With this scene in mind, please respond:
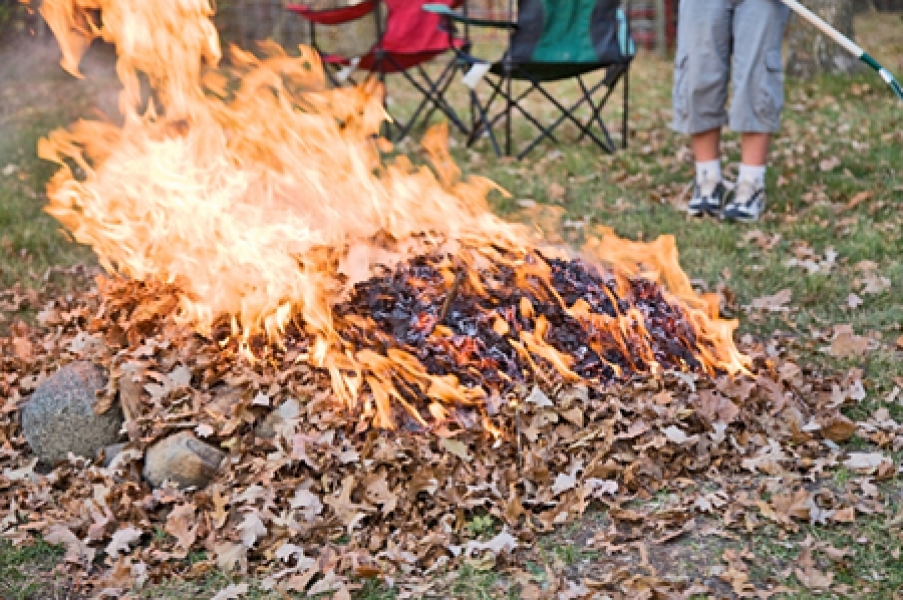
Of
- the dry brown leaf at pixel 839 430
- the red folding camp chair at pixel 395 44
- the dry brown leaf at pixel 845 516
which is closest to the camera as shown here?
the dry brown leaf at pixel 845 516

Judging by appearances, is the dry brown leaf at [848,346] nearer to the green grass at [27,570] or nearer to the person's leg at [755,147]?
the person's leg at [755,147]

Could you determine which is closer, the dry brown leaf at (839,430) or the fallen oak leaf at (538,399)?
the fallen oak leaf at (538,399)

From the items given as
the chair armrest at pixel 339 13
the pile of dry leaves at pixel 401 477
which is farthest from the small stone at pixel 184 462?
the chair armrest at pixel 339 13

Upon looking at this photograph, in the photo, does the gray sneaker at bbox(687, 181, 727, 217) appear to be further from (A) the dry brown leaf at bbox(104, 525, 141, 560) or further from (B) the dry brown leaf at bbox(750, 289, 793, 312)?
(A) the dry brown leaf at bbox(104, 525, 141, 560)

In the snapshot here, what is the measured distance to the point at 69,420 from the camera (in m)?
3.56

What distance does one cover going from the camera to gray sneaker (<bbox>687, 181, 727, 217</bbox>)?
19.1 feet

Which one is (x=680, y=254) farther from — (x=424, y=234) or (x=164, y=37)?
(x=164, y=37)

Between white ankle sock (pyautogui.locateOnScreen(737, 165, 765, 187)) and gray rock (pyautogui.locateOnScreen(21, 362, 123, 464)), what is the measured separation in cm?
377

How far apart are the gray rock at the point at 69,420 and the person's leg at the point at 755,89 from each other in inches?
146

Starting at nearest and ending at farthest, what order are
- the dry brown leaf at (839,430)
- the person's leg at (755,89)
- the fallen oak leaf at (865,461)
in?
the fallen oak leaf at (865,461)
the dry brown leaf at (839,430)
the person's leg at (755,89)

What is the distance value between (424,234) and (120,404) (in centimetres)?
133

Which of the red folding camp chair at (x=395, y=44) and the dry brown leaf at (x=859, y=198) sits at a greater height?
the red folding camp chair at (x=395, y=44)

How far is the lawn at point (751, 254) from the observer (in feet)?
9.11

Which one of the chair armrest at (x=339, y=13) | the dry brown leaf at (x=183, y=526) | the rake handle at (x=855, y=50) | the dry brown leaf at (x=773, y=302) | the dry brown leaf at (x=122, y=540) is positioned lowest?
the dry brown leaf at (x=122, y=540)
